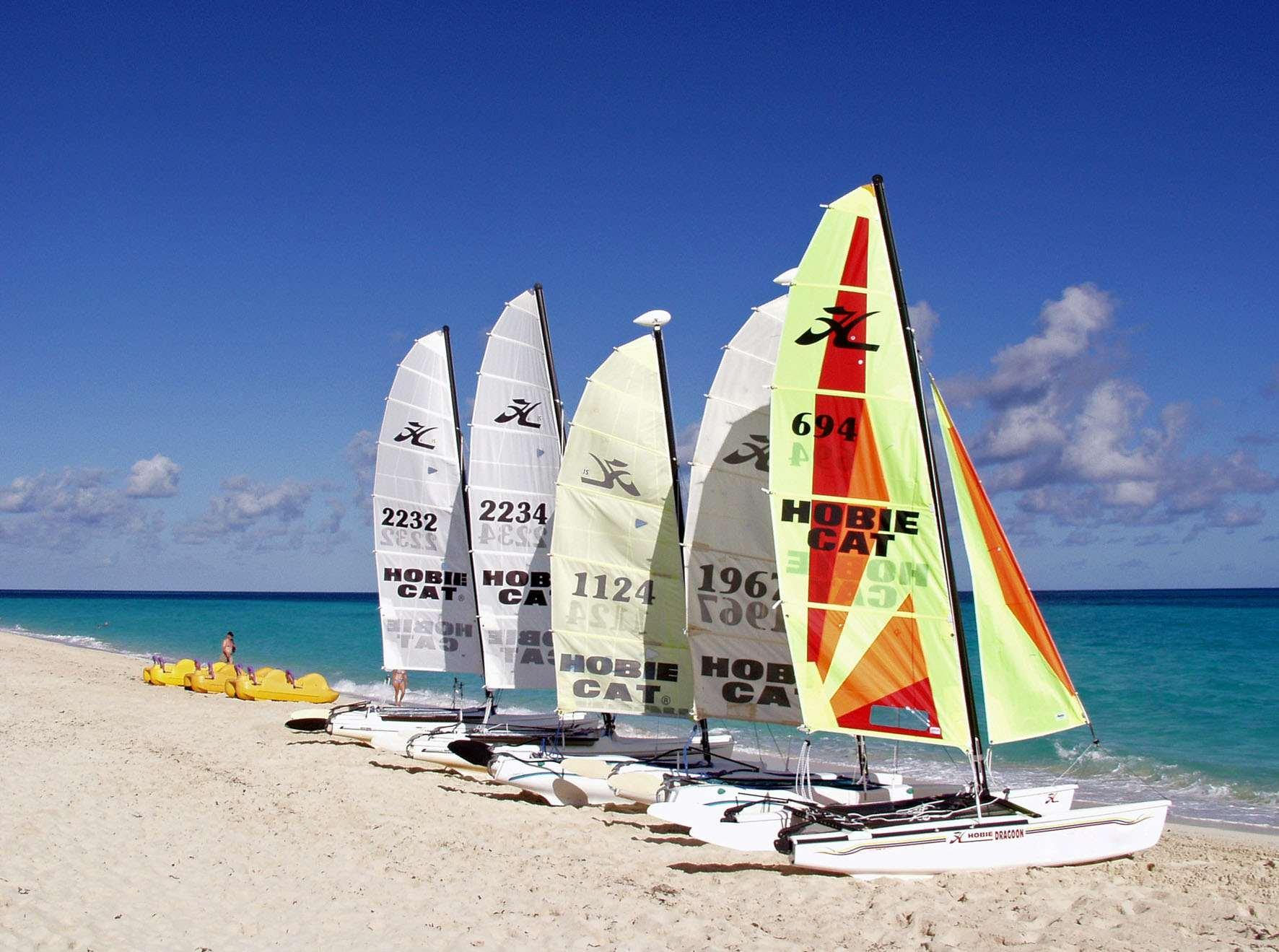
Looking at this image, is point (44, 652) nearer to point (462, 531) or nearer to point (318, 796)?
point (462, 531)

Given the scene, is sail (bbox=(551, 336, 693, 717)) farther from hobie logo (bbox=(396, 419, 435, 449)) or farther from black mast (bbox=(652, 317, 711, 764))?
hobie logo (bbox=(396, 419, 435, 449))

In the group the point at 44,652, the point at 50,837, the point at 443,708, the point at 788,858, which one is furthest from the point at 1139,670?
the point at 44,652

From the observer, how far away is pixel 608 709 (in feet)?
43.3

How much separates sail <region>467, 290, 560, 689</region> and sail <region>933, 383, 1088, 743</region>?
7162mm

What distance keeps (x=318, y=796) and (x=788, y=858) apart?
5.69 metres

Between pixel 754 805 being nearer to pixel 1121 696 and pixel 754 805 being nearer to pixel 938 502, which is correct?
pixel 938 502

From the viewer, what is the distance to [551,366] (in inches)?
605

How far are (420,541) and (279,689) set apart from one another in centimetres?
851

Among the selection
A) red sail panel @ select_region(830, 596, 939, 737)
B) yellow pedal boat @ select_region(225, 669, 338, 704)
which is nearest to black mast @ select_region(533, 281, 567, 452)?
red sail panel @ select_region(830, 596, 939, 737)

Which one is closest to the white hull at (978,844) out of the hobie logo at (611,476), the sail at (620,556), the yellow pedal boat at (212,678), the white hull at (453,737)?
the sail at (620,556)

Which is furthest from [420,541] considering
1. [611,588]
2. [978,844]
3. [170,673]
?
[170,673]

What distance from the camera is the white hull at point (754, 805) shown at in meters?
9.67

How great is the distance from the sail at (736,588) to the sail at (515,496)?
391cm

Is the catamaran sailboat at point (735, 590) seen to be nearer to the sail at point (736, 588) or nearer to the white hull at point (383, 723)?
the sail at point (736, 588)
